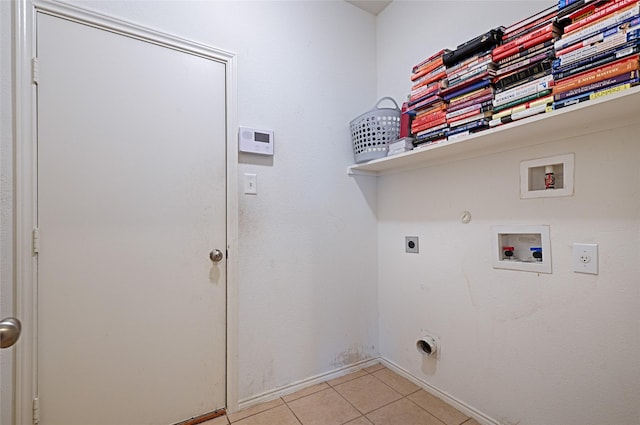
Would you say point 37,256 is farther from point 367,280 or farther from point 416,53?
point 416,53

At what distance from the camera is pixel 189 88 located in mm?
1488

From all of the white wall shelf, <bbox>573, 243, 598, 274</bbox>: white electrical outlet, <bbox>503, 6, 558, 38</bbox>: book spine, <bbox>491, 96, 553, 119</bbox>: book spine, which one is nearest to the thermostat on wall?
the white wall shelf

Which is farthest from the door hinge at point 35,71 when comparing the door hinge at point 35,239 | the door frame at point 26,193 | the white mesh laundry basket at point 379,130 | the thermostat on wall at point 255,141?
the white mesh laundry basket at point 379,130

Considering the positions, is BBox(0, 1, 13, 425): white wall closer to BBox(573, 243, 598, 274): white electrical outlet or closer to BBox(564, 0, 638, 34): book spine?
BBox(564, 0, 638, 34): book spine

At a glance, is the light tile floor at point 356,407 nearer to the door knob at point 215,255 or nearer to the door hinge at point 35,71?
the door knob at point 215,255

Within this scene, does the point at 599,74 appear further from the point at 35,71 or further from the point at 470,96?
the point at 35,71

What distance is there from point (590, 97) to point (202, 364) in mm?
1990

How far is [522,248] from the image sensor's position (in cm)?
136

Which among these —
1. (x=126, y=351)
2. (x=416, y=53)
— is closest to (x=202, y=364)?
(x=126, y=351)

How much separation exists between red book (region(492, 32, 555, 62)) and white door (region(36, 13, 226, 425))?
1.35m

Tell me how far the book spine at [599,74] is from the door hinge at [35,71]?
6.64 ft

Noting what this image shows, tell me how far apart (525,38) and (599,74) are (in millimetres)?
347

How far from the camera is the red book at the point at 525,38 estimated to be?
1083 mm

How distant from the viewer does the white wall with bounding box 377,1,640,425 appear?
1.06 m
